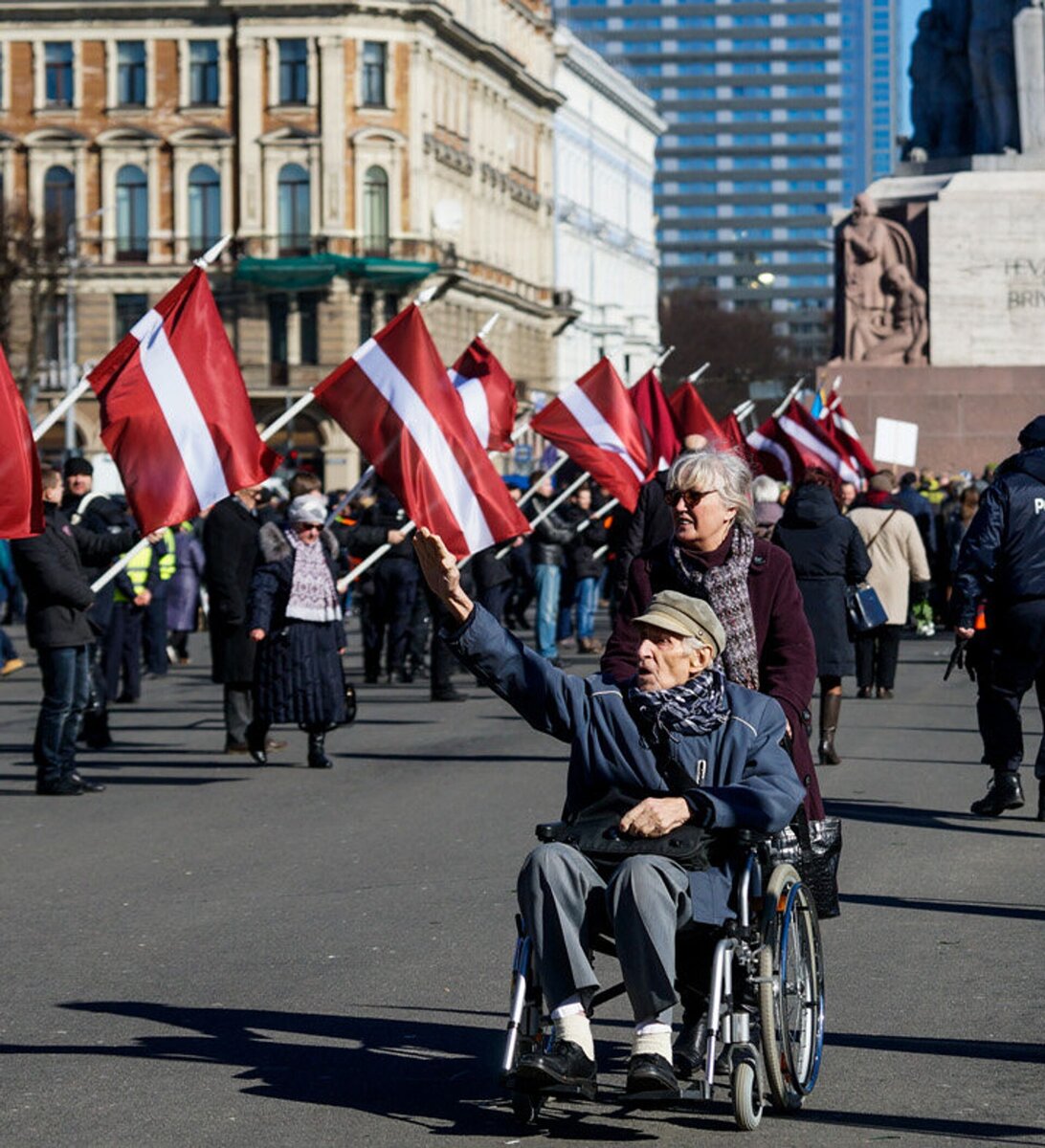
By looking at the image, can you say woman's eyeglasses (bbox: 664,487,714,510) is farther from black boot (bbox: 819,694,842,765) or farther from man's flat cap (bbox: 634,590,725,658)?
black boot (bbox: 819,694,842,765)

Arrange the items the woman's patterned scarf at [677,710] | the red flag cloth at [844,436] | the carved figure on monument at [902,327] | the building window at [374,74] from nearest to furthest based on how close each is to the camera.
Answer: the woman's patterned scarf at [677,710]
the red flag cloth at [844,436]
the carved figure on monument at [902,327]
the building window at [374,74]

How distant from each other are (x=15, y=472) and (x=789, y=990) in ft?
15.7

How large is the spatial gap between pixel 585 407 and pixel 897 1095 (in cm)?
1449

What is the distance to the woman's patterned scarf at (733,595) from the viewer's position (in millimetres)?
8008

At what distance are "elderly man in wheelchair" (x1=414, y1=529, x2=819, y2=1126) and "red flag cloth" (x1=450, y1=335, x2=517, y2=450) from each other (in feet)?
Result: 39.9

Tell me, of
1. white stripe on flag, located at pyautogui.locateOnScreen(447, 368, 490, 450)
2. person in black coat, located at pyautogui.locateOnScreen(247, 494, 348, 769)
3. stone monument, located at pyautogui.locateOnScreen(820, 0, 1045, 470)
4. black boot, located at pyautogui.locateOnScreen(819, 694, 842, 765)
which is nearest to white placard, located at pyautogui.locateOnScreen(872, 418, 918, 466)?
stone monument, located at pyautogui.locateOnScreen(820, 0, 1045, 470)

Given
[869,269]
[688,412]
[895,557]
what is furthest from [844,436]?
[869,269]

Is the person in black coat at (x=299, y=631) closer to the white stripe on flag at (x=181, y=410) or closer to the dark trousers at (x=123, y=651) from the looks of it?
the white stripe on flag at (x=181, y=410)

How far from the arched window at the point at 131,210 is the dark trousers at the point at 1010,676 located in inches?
2907

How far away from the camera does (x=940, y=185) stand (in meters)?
36.6

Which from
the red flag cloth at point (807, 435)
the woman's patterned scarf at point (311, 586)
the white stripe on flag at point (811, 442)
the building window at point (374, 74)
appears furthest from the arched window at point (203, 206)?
the woman's patterned scarf at point (311, 586)

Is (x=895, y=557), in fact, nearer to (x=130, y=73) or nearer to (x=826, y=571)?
(x=826, y=571)

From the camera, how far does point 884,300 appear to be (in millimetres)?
36250

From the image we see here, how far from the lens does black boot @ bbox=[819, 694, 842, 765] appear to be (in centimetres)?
1582
